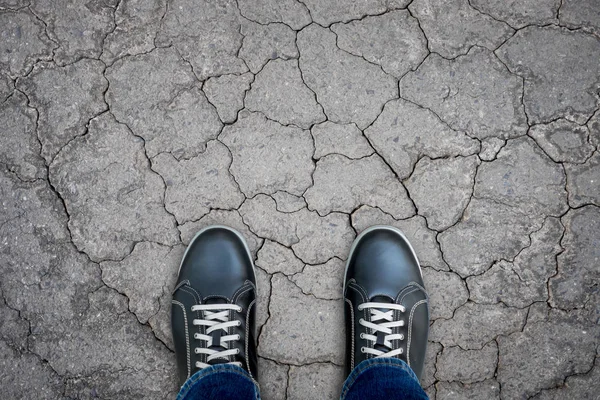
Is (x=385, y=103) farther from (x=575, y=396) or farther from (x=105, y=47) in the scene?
(x=575, y=396)

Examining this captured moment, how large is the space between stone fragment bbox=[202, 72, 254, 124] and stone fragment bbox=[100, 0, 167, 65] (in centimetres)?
32

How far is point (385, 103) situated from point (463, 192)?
19.6 inches

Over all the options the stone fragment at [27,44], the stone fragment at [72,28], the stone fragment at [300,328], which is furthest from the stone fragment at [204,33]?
the stone fragment at [300,328]

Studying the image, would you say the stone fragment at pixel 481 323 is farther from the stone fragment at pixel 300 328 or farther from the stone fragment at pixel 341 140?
the stone fragment at pixel 341 140

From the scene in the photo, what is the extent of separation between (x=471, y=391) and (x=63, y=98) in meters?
2.12

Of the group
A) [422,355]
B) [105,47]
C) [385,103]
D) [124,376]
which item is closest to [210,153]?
[105,47]

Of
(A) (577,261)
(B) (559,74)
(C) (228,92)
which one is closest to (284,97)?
(C) (228,92)

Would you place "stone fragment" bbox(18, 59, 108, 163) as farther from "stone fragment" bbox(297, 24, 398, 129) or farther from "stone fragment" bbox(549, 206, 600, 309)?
"stone fragment" bbox(549, 206, 600, 309)

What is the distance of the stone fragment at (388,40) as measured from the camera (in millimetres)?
1887

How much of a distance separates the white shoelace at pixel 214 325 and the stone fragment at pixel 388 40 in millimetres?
1190

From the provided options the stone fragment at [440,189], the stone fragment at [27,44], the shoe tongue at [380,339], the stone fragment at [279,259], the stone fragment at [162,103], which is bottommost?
the shoe tongue at [380,339]

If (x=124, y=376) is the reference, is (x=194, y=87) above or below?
above

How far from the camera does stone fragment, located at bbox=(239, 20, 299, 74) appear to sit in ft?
6.20

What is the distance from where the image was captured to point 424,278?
187cm
